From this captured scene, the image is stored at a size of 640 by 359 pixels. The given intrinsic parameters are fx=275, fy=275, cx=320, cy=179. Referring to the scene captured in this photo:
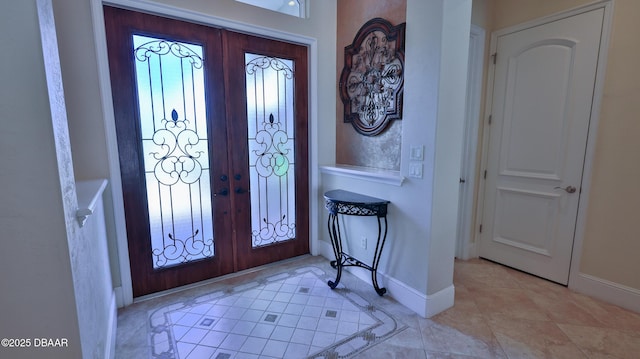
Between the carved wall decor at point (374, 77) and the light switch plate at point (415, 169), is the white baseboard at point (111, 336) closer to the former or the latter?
the light switch plate at point (415, 169)

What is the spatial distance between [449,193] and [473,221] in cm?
137

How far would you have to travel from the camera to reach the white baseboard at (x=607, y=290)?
212 cm

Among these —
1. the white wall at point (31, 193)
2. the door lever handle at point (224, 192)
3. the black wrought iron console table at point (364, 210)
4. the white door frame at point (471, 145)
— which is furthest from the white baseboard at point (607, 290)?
the white wall at point (31, 193)

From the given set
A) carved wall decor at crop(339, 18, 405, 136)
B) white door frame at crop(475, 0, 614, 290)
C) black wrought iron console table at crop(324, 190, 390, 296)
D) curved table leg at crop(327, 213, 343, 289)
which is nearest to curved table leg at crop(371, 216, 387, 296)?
black wrought iron console table at crop(324, 190, 390, 296)

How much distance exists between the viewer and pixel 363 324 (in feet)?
6.48

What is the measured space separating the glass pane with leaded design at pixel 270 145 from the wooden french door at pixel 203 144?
0.4 inches

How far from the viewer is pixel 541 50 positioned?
2514 millimetres

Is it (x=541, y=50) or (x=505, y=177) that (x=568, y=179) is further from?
(x=541, y=50)

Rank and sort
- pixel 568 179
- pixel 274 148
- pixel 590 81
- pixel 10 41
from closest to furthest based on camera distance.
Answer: pixel 10 41, pixel 590 81, pixel 568 179, pixel 274 148

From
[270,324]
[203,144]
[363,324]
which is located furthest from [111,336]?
[363,324]

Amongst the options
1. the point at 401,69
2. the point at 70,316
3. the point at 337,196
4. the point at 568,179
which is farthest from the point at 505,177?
the point at 70,316

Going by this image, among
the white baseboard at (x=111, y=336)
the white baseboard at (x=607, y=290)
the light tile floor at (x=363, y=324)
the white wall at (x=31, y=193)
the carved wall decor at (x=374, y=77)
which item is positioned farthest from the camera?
the carved wall decor at (x=374, y=77)

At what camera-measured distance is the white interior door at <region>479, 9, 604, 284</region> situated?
7.63 feet

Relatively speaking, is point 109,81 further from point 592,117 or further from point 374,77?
point 592,117
